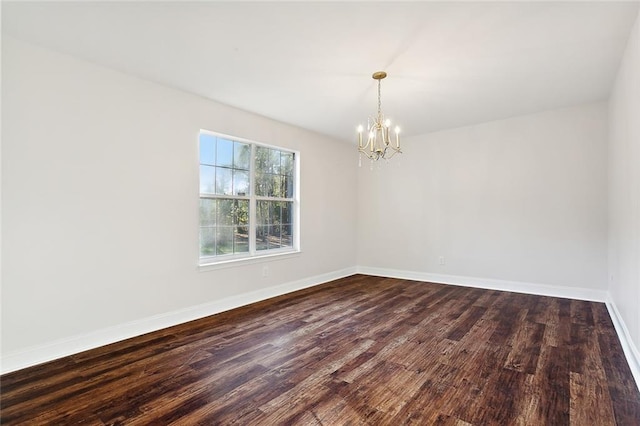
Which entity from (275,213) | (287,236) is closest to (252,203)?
(275,213)

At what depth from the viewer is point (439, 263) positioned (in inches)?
208

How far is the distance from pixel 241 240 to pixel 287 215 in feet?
3.10

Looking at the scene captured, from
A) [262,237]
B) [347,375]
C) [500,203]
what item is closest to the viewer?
[347,375]

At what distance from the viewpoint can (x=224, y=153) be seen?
3957mm

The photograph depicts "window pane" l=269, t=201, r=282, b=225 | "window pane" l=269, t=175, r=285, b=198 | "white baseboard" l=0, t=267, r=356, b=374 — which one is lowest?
"white baseboard" l=0, t=267, r=356, b=374

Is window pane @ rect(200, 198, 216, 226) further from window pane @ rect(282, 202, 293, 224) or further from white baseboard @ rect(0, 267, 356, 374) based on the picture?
window pane @ rect(282, 202, 293, 224)

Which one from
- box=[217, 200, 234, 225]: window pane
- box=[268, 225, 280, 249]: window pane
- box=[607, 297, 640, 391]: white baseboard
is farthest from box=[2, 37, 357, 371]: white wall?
box=[607, 297, 640, 391]: white baseboard

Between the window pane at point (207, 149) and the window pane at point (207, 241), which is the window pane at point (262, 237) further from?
the window pane at point (207, 149)

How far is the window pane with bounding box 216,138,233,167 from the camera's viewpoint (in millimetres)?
3898

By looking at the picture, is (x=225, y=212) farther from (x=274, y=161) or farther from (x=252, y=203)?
(x=274, y=161)

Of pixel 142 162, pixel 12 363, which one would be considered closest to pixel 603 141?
pixel 142 162

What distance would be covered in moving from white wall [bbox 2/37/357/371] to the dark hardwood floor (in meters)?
0.35

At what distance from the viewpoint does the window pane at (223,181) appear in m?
3.86

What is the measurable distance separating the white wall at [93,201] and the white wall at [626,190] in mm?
3786
